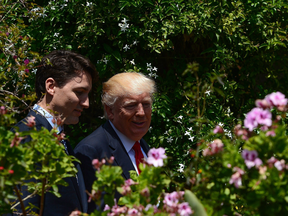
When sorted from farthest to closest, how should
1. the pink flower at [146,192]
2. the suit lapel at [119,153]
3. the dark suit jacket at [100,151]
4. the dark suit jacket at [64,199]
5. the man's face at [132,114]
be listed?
the man's face at [132,114] < the suit lapel at [119,153] < the dark suit jacket at [100,151] < the dark suit jacket at [64,199] < the pink flower at [146,192]

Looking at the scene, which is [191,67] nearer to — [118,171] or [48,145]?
[118,171]

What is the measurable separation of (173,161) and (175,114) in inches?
19.3

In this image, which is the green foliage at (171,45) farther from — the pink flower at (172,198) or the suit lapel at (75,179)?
the pink flower at (172,198)

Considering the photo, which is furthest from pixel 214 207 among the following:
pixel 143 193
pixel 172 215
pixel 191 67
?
pixel 191 67

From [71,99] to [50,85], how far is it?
0.19 meters

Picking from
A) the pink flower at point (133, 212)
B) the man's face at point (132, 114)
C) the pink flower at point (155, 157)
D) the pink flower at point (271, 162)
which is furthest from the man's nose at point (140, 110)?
the pink flower at point (271, 162)

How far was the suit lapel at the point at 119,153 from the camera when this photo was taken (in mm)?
2646

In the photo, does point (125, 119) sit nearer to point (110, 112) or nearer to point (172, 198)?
point (110, 112)

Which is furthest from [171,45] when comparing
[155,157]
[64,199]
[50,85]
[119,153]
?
[155,157]

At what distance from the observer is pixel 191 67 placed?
54.5 inches

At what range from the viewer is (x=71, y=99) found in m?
2.48

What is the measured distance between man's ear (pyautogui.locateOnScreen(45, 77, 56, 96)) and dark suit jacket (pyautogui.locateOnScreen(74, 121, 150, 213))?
1.51 feet

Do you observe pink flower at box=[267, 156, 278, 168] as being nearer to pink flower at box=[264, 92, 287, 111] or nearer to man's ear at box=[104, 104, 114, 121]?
pink flower at box=[264, 92, 287, 111]

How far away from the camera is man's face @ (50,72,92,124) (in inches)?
97.0
